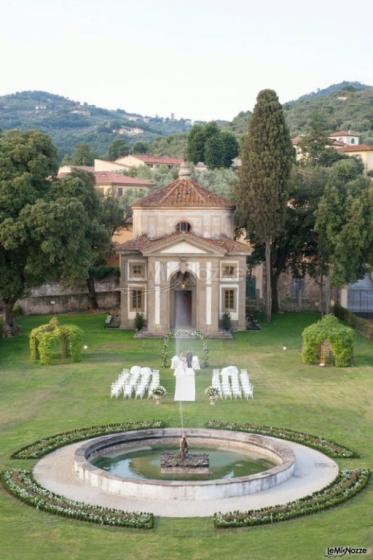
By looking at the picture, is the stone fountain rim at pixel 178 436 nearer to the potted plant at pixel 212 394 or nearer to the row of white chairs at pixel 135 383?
the potted plant at pixel 212 394

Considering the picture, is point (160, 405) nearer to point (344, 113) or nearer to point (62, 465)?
point (62, 465)

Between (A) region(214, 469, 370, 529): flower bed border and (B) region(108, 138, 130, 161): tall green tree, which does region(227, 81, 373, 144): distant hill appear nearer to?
(B) region(108, 138, 130, 161): tall green tree

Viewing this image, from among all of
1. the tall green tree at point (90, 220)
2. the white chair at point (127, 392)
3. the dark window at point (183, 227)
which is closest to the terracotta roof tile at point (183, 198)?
the dark window at point (183, 227)

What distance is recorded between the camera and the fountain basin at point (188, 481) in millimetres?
18547

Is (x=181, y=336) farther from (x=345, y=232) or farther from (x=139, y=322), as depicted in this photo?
(x=345, y=232)

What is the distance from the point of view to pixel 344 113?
166250 mm

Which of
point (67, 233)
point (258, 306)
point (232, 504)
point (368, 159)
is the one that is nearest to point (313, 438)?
point (232, 504)

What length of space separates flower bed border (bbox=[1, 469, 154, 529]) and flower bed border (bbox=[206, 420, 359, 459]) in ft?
23.3

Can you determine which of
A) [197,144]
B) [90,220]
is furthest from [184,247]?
[197,144]

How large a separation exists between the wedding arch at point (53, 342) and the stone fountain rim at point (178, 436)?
13436 mm

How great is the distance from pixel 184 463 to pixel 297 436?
15.8 feet

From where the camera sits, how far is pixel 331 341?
1471 inches

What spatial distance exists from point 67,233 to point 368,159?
75.6 metres

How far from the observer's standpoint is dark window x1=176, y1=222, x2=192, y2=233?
5047 centimetres
